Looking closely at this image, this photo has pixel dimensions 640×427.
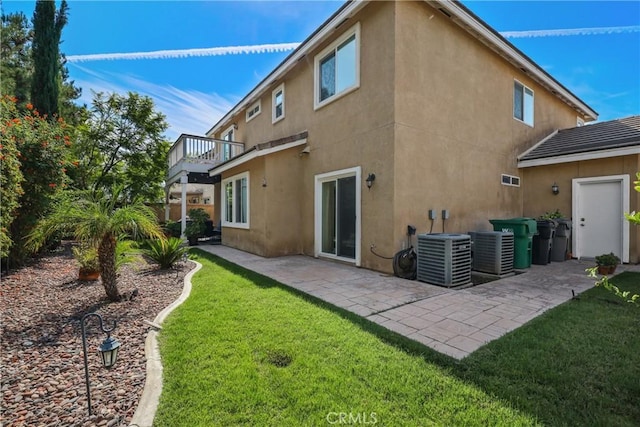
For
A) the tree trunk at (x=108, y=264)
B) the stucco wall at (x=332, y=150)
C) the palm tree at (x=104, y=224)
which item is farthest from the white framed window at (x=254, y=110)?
the tree trunk at (x=108, y=264)

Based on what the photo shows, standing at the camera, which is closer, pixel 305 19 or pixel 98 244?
pixel 98 244

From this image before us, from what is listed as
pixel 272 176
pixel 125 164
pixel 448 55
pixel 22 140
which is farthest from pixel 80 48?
pixel 448 55

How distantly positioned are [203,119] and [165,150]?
3.55 meters

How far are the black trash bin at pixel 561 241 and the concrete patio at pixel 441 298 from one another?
86 cm

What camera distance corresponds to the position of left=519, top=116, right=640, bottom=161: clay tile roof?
9.12 metres

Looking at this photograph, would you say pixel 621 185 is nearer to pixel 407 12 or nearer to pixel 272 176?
pixel 407 12

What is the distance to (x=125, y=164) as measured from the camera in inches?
675

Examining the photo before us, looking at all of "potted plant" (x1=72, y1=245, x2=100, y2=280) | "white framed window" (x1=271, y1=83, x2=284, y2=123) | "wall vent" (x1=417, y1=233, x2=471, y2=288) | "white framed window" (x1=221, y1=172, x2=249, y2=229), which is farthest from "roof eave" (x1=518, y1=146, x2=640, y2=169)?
"potted plant" (x1=72, y1=245, x2=100, y2=280)

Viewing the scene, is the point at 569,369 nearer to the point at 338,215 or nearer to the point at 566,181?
the point at 338,215

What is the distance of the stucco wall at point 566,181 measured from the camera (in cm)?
875

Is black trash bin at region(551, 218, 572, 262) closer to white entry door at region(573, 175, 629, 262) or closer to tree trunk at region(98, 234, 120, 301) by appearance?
white entry door at region(573, 175, 629, 262)

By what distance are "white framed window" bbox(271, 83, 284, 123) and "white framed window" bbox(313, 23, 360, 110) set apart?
256cm

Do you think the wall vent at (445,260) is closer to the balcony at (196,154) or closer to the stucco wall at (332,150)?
the stucco wall at (332,150)

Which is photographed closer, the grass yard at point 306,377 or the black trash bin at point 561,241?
the grass yard at point 306,377
